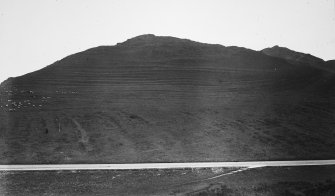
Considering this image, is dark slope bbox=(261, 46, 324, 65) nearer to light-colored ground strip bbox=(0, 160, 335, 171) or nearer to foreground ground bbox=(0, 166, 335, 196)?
light-colored ground strip bbox=(0, 160, 335, 171)

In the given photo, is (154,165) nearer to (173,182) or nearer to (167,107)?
(173,182)

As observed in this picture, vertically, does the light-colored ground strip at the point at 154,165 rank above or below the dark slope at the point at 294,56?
below

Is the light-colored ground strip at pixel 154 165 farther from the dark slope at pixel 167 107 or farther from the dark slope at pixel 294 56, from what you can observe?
the dark slope at pixel 294 56

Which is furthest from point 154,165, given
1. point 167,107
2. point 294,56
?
point 294,56

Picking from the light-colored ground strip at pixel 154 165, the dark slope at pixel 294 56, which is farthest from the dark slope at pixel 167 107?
the dark slope at pixel 294 56

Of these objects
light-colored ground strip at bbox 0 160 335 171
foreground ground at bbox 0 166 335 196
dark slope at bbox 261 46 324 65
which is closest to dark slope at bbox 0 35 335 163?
light-colored ground strip at bbox 0 160 335 171

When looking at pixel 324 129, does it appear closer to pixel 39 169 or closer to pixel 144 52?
pixel 39 169
